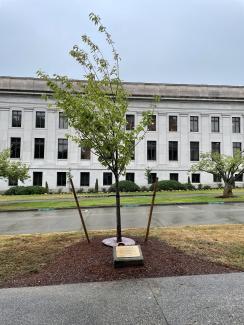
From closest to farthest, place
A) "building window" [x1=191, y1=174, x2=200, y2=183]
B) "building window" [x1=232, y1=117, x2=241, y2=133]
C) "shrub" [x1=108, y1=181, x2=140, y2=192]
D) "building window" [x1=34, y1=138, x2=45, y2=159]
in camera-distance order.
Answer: "shrub" [x1=108, y1=181, x2=140, y2=192] < "building window" [x1=34, y1=138, x2=45, y2=159] < "building window" [x1=191, y1=174, x2=200, y2=183] < "building window" [x1=232, y1=117, x2=241, y2=133]

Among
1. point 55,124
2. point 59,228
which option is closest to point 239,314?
point 59,228

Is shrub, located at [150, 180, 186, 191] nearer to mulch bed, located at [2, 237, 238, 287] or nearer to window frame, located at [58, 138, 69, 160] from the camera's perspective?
window frame, located at [58, 138, 69, 160]

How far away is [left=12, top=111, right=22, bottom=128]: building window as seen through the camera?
142 feet

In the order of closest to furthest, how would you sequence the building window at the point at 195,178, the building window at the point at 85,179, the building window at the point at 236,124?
the building window at the point at 85,179, the building window at the point at 195,178, the building window at the point at 236,124

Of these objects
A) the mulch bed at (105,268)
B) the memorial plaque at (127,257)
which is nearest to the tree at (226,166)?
the mulch bed at (105,268)

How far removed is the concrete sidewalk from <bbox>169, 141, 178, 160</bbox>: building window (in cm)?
4034

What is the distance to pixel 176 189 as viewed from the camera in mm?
39344

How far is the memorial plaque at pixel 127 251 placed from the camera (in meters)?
6.46

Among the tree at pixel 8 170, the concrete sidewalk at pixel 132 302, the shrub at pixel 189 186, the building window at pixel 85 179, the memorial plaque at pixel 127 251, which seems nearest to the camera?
the concrete sidewalk at pixel 132 302

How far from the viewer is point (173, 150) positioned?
151 ft

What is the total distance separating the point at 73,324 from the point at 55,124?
135ft

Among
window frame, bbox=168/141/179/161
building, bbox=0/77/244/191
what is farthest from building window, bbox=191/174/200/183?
window frame, bbox=168/141/179/161

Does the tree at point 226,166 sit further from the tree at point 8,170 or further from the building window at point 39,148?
the building window at point 39,148

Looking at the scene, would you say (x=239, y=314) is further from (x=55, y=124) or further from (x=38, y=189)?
(x=55, y=124)
